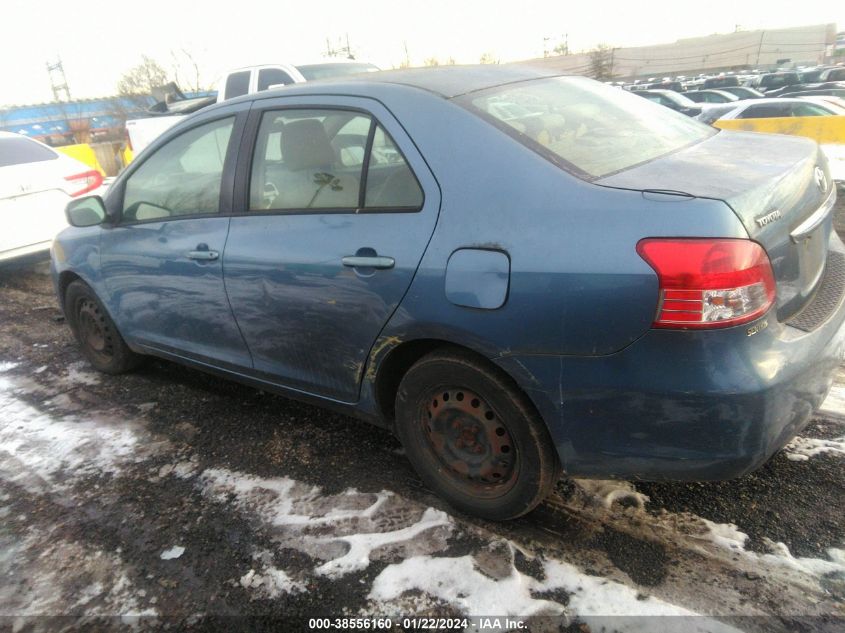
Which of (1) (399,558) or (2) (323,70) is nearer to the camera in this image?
(1) (399,558)

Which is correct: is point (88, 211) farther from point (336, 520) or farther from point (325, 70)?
point (325, 70)

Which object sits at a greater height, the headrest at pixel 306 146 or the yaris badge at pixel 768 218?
the headrest at pixel 306 146

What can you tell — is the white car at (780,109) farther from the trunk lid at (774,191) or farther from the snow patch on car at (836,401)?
the trunk lid at (774,191)

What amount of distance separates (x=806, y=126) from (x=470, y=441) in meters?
13.3

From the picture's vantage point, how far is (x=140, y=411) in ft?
12.4

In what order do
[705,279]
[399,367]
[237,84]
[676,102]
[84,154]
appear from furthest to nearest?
[676,102] < [84,154] < [237,84] < [399,367] < [705,279]

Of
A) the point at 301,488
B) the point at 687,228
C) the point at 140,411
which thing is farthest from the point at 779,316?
the point at 140,411

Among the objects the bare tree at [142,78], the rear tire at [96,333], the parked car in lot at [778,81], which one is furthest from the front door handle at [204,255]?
the bare tree at [142,78]

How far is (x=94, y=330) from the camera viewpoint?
425 cm

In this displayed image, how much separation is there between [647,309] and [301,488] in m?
1.78

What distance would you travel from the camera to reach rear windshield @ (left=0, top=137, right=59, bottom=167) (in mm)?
6758

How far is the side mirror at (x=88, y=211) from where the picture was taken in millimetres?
3729

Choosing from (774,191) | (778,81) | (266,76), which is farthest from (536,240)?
(778,81)

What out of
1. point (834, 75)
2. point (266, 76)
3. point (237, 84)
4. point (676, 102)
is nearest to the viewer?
point (266, 76)
